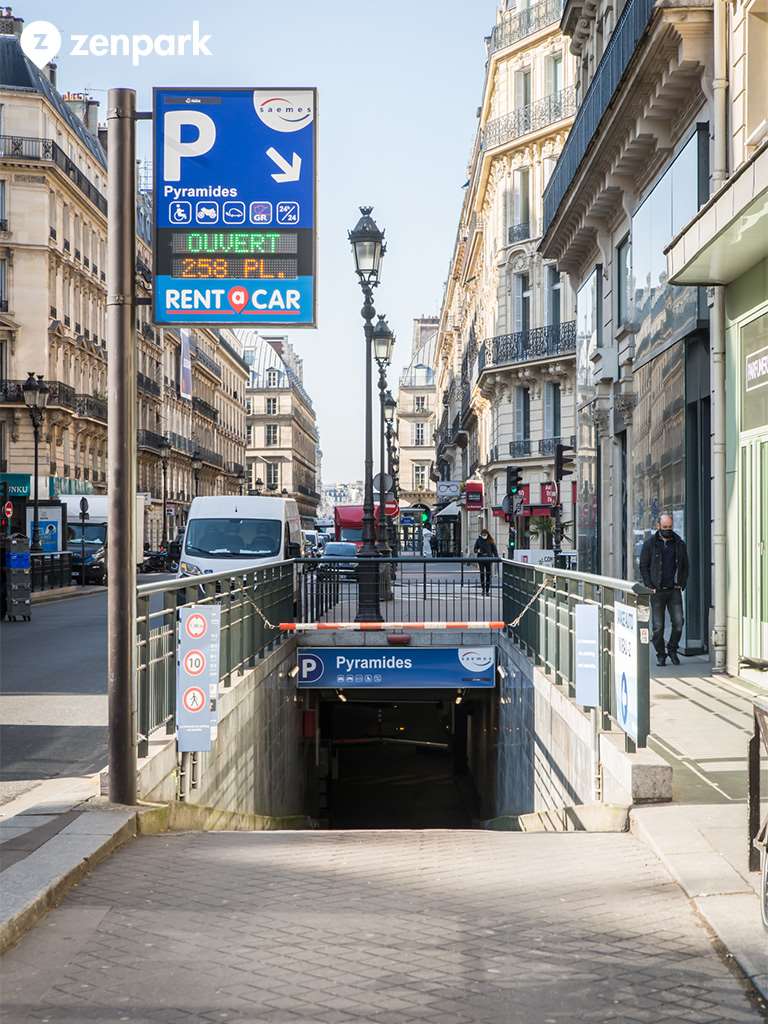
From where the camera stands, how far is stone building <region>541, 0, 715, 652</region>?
46.3 feet

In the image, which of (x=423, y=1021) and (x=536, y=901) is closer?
(x=423, y=1021)

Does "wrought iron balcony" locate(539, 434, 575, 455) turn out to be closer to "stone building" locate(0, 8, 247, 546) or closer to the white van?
"stone building" locate(0, 8, 247, 546)

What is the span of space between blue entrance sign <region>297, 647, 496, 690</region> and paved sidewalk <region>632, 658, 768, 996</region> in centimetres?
668

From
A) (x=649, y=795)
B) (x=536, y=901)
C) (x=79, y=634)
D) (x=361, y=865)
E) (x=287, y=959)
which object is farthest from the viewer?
(x=79, y=634)

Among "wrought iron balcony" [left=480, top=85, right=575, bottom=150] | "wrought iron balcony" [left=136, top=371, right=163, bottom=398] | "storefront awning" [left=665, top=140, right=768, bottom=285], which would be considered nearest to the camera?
"storefront awning" [left=665, top=140, right=768, bottom=285]

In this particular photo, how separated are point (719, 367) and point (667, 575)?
2.24 meters

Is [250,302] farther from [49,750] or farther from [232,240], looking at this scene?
[49,750]

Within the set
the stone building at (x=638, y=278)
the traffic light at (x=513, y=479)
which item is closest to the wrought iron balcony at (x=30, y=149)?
the traffic light at (x=513, y=479)

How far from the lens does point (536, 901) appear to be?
17.2ft

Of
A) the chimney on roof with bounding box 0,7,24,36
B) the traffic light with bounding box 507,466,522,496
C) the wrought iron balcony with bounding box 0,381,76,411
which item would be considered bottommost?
the traffic light with bounding box 507,466,522,496

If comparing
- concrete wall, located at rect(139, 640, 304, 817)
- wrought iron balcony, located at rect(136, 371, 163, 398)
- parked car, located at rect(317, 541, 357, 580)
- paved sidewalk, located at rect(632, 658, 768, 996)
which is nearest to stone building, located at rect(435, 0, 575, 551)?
parked car, located at rect(317, 541, 357, 580)

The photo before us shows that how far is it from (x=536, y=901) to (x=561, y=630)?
18.4ft

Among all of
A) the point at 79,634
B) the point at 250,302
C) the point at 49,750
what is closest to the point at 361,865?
the point at 250,302

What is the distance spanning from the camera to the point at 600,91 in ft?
60.7
